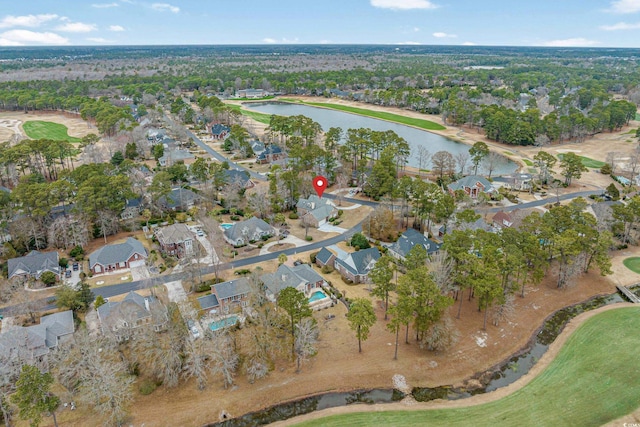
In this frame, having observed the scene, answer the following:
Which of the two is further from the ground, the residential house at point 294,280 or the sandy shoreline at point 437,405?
the residential house at point 294,280

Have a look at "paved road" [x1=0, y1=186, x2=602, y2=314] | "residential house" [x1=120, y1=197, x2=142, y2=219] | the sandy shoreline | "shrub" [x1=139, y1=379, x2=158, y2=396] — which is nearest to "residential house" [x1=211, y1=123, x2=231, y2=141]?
"residential house" [x1=120, y1=197, x2=142, y2=219]

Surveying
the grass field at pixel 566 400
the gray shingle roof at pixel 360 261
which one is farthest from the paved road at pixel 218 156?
the grass field at pixel 566 400

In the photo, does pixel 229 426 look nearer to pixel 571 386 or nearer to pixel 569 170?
pixel 571 386

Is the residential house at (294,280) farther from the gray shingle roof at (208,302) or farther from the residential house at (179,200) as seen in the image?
the residential house at (179,200)

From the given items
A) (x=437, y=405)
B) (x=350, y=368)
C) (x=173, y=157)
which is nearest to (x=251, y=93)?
(x=173, y=157)

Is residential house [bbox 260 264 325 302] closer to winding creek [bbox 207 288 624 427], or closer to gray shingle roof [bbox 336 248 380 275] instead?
gray shingle roof [bbox 336 248 380 275]

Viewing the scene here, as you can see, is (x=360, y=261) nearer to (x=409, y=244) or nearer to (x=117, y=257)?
(x=409, y=244)

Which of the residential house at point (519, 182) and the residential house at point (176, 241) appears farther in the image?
the residential house at point (519, 182)
